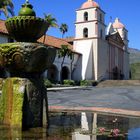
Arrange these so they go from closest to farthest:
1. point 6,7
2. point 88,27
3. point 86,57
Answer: point 6,7, point 86,57, point 88,27

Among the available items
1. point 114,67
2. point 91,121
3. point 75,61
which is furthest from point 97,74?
point 91,121

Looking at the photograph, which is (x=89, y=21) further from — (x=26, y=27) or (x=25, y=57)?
(x=25, y=57)

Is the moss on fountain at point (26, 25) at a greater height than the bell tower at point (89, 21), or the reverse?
the bell tower at point (89, 21)

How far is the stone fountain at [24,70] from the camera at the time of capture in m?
6.50

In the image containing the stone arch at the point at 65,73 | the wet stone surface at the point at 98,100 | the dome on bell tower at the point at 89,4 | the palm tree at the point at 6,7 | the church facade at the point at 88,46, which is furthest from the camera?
the dome on bell tower at the point at 89,4

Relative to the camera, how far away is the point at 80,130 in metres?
6.30

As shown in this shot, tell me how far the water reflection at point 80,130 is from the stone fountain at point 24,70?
0.30 meters

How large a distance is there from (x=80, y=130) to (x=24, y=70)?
1.58 metres

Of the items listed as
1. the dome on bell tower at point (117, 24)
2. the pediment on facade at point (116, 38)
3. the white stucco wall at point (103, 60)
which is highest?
the dome on bell tower at point (117, 24)

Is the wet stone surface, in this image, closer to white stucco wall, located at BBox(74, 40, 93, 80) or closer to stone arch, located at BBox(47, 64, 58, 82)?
stone arch, located at BBox(47, 64, 58, 82)

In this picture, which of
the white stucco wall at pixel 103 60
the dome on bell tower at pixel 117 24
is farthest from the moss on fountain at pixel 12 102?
the dome on bell tower at pixel 117 24

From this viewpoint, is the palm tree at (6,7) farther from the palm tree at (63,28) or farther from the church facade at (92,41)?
the palm tree at (63,28)

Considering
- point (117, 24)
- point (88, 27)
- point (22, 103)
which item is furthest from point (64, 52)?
point (22, 103)

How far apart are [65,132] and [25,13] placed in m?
2.43
